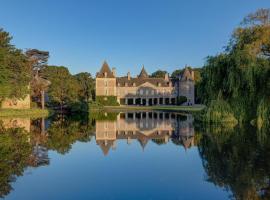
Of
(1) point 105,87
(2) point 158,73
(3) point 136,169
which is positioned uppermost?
(2) point 158,73

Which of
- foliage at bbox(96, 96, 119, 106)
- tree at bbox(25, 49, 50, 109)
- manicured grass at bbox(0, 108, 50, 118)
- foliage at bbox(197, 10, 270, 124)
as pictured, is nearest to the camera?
foliage at bbox(197, 10, 270, 124)

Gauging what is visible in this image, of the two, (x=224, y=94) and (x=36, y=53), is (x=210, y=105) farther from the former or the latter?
(x=36, y=53)

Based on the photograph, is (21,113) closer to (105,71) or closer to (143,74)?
(105,71)

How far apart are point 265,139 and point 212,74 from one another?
883 cm

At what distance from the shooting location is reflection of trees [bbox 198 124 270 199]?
6.60 meters

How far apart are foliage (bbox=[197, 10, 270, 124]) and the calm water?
598 cm

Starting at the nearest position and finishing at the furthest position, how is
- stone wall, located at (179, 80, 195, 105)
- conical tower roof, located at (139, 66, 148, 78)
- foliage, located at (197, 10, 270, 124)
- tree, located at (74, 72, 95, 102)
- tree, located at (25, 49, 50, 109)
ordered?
1. foliage, located at (197, 10, 270, 124)
2. tree, located at (25, 49, 50, 109)
3. tree, located at (74, 72, 95, 102)
4. stone wall, located at (179, 80, 195, 105)
5. conical tower roof, located at (139, 66, 148, 78)

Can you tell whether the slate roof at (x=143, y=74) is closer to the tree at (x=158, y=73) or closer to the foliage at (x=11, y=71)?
the tree at (x=158, y=73)

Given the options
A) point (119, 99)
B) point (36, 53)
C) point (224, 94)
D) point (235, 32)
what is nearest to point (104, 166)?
point (224, 94)

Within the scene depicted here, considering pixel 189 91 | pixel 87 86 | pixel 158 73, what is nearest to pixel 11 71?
pixel 87 86

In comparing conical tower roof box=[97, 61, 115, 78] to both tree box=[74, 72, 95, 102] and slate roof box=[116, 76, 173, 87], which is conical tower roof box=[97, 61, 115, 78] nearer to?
slate roof box=[116, 76, 173, 87]

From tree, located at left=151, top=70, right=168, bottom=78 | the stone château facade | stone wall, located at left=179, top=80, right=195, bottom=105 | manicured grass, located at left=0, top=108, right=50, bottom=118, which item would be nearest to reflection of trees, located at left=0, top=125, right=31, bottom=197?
manicured grass, located at left=0, top=108, right=50, bottom=118

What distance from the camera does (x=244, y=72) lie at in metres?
19.0

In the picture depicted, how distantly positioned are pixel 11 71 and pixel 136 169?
2596cm
